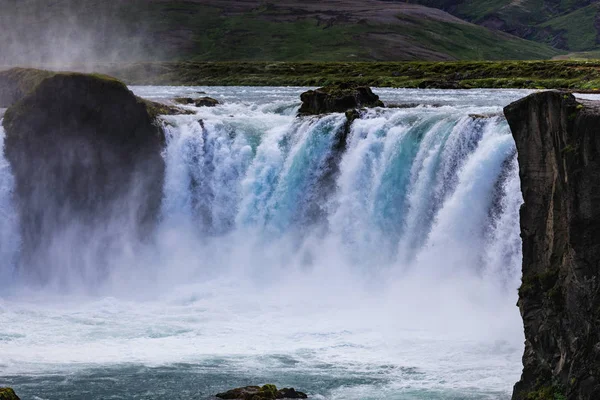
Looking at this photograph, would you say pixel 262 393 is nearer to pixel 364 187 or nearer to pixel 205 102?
pixel 364 187

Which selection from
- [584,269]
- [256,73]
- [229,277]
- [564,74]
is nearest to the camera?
[584,269]

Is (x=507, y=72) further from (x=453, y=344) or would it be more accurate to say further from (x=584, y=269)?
(x=584, y=269)

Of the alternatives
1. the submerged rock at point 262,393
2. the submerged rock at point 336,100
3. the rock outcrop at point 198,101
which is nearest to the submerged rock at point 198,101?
the rock outcrop at point 198,101

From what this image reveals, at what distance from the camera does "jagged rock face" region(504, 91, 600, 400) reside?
1034 inches

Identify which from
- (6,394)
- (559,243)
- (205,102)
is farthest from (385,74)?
(6,394)

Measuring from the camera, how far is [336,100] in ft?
188

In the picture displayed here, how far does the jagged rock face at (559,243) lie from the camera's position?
86.2 feet

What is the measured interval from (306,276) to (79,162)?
517 inches

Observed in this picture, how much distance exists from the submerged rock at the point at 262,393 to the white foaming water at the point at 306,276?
89 centimetres

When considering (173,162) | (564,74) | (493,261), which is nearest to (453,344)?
(493,261)

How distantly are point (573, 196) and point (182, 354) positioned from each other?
1570 centimetres

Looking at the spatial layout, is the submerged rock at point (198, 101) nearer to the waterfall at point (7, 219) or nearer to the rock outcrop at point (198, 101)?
the rock outcrop at point (198, 101)

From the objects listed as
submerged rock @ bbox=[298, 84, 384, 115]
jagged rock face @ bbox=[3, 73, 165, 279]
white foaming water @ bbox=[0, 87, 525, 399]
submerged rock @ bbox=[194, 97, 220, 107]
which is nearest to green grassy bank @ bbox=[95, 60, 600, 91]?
submerged rock @ bbox=[298, 84, 384, 115]

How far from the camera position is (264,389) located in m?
29.9
